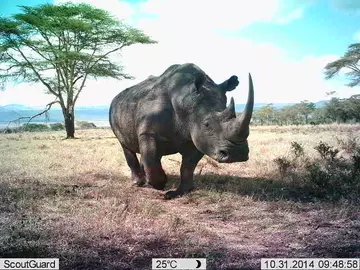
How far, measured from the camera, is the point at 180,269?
10.0 ft

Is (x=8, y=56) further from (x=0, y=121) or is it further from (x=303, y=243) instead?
(x=303, y=243)

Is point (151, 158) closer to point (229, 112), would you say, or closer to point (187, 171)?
point (187, 171)

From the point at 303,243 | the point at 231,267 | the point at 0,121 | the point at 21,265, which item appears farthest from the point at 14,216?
the point at 0,121

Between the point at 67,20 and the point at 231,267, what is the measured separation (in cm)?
1332

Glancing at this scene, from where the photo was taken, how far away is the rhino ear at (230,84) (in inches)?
227

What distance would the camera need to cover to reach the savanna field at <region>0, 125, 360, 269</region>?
133 inches

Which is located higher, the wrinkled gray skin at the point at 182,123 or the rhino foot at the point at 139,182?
the wrinkled gray skin at the point at 182,123

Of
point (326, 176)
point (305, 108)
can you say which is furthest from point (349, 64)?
point (305, 108)

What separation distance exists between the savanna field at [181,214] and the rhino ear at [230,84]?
139cm

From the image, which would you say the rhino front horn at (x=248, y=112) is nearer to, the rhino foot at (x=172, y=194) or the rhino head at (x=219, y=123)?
the rhino head at (x=219, y=123)

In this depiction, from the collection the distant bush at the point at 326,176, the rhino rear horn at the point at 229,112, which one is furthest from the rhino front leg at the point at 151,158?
the distant bush at the point at 326,176

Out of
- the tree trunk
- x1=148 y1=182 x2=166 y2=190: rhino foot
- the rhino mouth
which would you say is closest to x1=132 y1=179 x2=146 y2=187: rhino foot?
x1=148 y1=182 x2=166 y2=190: rhino foot

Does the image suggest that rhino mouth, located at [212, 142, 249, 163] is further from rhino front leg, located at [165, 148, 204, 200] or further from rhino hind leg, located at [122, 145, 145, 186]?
rhino hind leg, located at [122, 145, 145, 186]

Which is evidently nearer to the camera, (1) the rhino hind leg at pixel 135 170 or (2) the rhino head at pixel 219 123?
(2) the rhino head at pixel 219 123
